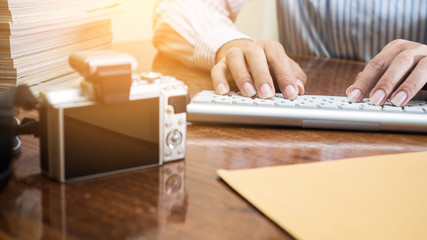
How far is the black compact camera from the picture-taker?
0.41 metres

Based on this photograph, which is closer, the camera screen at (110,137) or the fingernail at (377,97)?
the camera screen at (110,137)

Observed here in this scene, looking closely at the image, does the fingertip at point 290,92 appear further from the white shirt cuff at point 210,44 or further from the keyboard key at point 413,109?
the white shirt cuff at point 210,44

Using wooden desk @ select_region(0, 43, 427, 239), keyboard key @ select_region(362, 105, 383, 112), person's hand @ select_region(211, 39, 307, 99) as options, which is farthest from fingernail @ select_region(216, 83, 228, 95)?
keyboard key @ select_region(362, 105, 383, 112)

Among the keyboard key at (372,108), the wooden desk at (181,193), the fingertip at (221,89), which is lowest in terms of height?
the wooden desk at (181,193)

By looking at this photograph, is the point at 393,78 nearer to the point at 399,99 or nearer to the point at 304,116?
the point at 399,99

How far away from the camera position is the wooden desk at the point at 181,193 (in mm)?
362

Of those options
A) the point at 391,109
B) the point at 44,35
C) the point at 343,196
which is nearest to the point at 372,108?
the point at 391,109

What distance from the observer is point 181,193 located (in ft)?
1.41

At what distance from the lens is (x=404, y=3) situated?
4.51 feet

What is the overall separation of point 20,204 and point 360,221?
284 mm

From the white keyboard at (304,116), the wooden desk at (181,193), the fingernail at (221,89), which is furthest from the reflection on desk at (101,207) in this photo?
the fingernail at (221,89)

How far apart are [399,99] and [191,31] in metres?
0.60

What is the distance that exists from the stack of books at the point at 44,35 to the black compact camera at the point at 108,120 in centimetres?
27

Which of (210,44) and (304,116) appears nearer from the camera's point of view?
(304,116)
